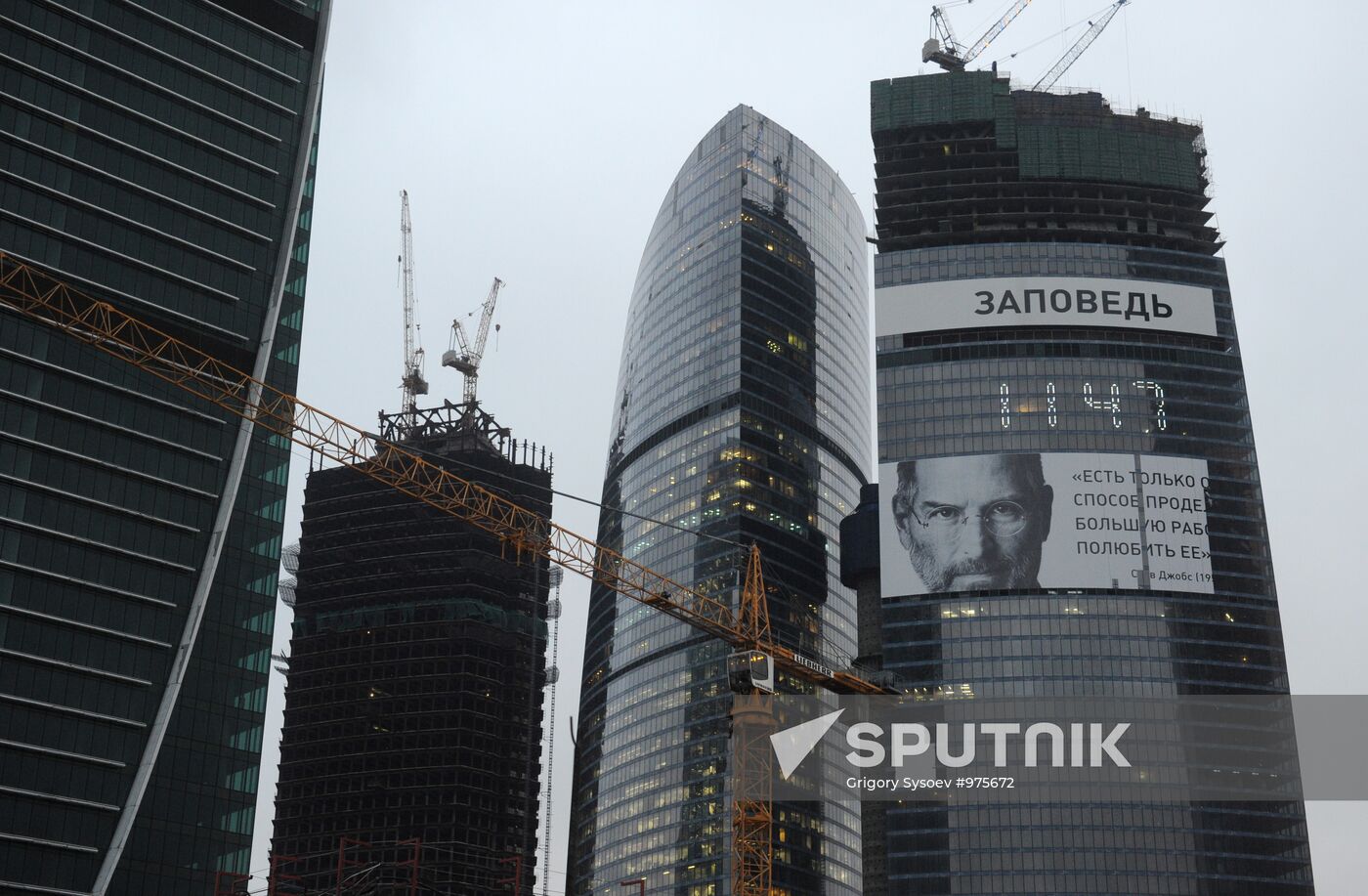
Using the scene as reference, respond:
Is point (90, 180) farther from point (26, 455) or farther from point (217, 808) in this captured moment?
point (217, 808)

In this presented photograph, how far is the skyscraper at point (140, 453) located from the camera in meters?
140

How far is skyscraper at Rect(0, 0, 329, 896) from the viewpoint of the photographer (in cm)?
13975

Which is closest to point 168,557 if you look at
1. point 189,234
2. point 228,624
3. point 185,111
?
point 228,624

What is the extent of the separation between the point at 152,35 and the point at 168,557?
51.8 meters

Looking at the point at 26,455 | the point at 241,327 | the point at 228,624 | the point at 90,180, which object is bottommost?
the point at 228,624

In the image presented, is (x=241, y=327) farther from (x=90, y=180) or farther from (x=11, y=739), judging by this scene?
(x=11, y=739)

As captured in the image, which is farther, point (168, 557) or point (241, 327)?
point (241, 327)

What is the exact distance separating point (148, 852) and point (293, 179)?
2532 inches

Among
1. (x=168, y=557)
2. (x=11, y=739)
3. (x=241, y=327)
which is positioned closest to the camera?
(x=11, y=739)

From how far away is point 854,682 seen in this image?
457ft

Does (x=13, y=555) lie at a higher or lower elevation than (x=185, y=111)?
lower

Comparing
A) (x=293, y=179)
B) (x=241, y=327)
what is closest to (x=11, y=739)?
(x=241, y=327)

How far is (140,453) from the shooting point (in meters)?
150

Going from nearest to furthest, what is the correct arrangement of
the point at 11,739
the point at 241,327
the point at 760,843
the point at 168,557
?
the point at 760,843
the point at 11,739
the point at 168,557
the point at 241,327
